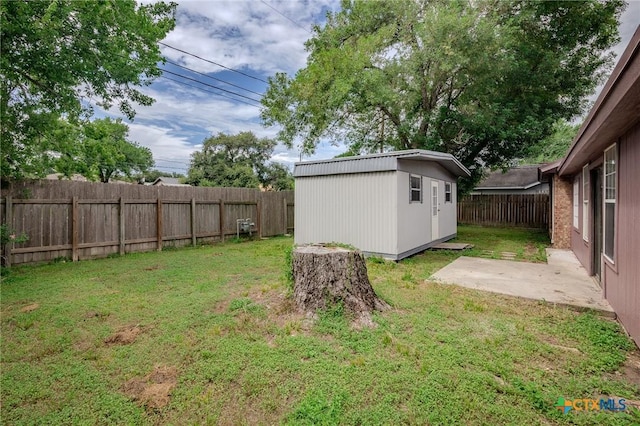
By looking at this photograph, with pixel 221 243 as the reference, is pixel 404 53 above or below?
above

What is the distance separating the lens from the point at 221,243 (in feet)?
32.9

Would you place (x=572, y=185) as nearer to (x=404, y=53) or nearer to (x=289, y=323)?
(x=404, y=53)

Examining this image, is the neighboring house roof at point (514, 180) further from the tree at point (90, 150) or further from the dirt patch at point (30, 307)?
the dirt patch at point (30, 307)

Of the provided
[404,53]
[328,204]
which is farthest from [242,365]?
[404,53]

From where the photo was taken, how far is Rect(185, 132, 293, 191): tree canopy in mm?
27770

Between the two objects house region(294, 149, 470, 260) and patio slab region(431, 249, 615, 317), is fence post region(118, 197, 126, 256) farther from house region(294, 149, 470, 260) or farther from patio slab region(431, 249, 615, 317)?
patio slab region(431, 249, 615, 317)

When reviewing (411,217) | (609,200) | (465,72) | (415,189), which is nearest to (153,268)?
(411,217)

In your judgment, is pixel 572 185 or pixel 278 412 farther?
pixel 572 185

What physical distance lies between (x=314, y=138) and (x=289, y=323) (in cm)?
1088

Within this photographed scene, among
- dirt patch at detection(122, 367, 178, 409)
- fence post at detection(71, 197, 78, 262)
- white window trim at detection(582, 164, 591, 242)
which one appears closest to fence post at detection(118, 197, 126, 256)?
→ fence post at detection(71, 197, 78, 262)

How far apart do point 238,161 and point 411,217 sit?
25848mm

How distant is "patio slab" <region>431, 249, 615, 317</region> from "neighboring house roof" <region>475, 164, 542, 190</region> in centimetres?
1363

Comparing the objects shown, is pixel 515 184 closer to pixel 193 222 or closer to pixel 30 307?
pixel 193 222

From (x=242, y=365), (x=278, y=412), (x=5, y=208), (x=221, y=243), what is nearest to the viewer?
(x=278, y=412)
